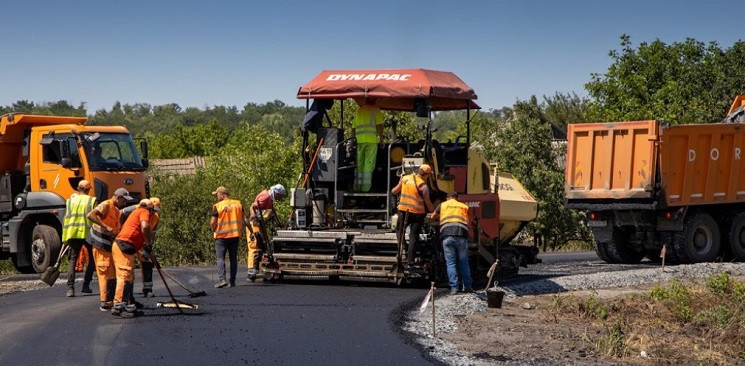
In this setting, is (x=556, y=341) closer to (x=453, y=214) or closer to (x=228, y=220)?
(x=453, y=214)

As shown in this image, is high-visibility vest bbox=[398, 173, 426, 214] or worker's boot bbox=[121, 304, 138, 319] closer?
worker's boot bbox=[121, 304, 138, 319]

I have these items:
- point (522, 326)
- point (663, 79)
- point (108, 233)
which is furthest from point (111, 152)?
point (663, 79)

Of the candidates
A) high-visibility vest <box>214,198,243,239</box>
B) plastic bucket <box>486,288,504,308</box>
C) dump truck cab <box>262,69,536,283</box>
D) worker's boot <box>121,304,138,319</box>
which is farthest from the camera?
high-visibility vest <box>214,198,243,239</box>

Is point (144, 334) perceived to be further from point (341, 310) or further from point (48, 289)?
point (48, 289)

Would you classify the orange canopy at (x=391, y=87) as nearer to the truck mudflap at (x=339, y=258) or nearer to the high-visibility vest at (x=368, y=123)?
the high-visibility vest at (x=368, y=123)

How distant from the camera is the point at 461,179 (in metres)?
18.4

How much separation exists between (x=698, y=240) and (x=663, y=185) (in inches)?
71.1

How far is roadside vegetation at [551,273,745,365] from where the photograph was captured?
41.5 ft

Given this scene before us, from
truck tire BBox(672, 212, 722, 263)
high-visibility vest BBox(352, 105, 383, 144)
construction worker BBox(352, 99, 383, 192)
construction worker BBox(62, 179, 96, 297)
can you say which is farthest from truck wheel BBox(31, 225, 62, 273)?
truck tire BBox(672, 212, 722, 263)

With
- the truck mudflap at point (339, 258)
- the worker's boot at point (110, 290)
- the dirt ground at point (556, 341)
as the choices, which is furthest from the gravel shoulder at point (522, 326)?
the worker's boot at point (110, 290)

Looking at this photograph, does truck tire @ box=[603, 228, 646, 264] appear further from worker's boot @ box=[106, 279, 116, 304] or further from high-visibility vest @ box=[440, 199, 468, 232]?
worker's boot @ box=[106, 279, 116, 304]

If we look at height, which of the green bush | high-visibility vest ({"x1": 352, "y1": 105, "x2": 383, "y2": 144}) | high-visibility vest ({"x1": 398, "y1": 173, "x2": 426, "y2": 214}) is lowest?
the green bush

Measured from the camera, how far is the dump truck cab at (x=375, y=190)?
1727 cm

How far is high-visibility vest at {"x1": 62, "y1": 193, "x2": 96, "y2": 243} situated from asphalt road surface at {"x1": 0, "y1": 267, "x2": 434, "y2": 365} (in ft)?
3.06
